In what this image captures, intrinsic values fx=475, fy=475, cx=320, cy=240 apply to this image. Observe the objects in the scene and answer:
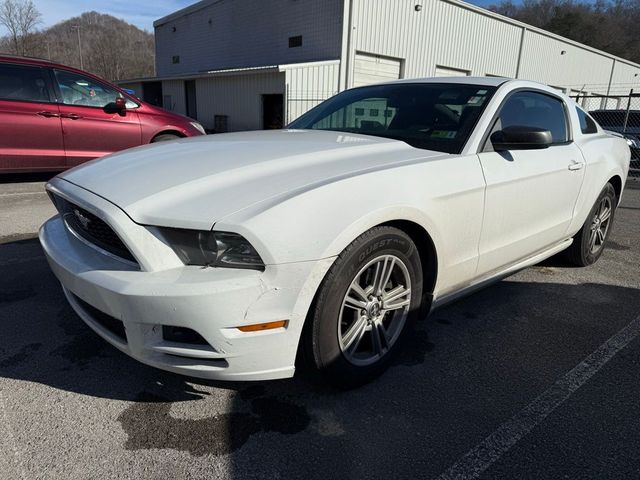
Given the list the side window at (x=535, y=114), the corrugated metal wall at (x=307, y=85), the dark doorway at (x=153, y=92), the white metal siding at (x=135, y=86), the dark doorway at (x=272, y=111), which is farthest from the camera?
the white metal siding at (x=135, y=86)

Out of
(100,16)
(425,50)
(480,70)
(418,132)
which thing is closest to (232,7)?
(425,50)

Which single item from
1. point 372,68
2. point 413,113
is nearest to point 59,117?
point 413,113

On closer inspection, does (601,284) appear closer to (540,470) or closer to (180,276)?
(540,470)

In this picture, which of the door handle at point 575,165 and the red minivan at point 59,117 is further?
the red minivan at point 59,117

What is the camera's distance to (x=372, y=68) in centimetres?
1838

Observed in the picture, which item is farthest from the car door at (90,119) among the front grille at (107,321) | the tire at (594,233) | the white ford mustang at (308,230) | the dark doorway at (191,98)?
the dark doorway at (191,98)

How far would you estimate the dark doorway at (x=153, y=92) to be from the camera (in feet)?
93.0

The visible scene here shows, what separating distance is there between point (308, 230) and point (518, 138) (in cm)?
162

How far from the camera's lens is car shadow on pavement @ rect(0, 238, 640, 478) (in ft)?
6.49

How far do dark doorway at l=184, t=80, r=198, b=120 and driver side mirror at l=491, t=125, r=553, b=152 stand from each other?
22523 millimetres

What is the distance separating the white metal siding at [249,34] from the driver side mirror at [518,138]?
15.7 meters

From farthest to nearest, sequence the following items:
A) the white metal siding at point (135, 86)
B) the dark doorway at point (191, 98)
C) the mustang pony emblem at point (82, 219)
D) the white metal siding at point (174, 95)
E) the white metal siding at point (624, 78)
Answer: the white metal siding at point (624, 78) → the white metal siding at point (135, 86) → the white metal siding at point (174, 95) → the dark doorway at point (191, 98) → the mustang pony emblem at point (82, 219)

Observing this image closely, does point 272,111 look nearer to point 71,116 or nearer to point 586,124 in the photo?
point 71,116

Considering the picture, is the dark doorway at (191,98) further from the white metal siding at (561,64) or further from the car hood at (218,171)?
the car hood at (218,171)
